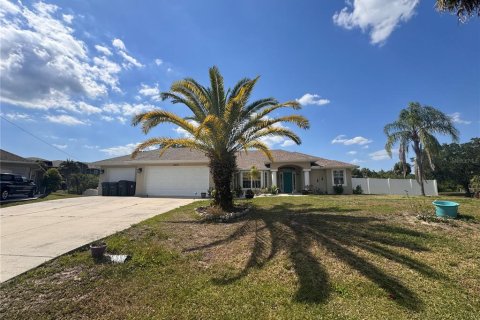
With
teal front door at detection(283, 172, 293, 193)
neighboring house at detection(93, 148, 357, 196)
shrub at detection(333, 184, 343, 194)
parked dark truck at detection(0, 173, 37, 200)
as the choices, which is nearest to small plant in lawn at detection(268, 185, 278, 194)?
neighboring house at detection(93, 148, 357, 196)

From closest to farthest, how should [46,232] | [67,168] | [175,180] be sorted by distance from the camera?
[46,232], [175,180], [67,168]

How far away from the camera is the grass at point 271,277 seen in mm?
4133

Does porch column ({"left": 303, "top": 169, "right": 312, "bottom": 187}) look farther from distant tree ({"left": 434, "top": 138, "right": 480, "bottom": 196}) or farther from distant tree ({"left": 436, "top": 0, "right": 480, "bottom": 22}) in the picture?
distant tree ({"left": 434, "top": 138, "right": 480, "bottom": 196})

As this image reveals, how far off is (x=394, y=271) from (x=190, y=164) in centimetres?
1872

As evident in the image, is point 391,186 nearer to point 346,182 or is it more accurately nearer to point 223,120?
point 346,182

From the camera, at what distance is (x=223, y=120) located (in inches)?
430

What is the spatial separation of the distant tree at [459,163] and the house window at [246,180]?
26.1m

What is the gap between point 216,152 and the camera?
459 inches

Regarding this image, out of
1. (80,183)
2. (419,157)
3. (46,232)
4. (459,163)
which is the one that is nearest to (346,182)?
(419,157)

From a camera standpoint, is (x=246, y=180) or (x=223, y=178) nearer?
(x=223, y=178)

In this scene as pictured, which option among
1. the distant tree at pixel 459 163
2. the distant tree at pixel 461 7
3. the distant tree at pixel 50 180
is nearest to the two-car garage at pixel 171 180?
the distant tree at pixel 50 180

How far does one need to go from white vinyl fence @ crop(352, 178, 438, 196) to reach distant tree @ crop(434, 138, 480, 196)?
806 cm

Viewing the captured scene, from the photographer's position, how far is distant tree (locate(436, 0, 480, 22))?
7899 mm

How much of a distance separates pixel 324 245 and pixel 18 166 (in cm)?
2973
